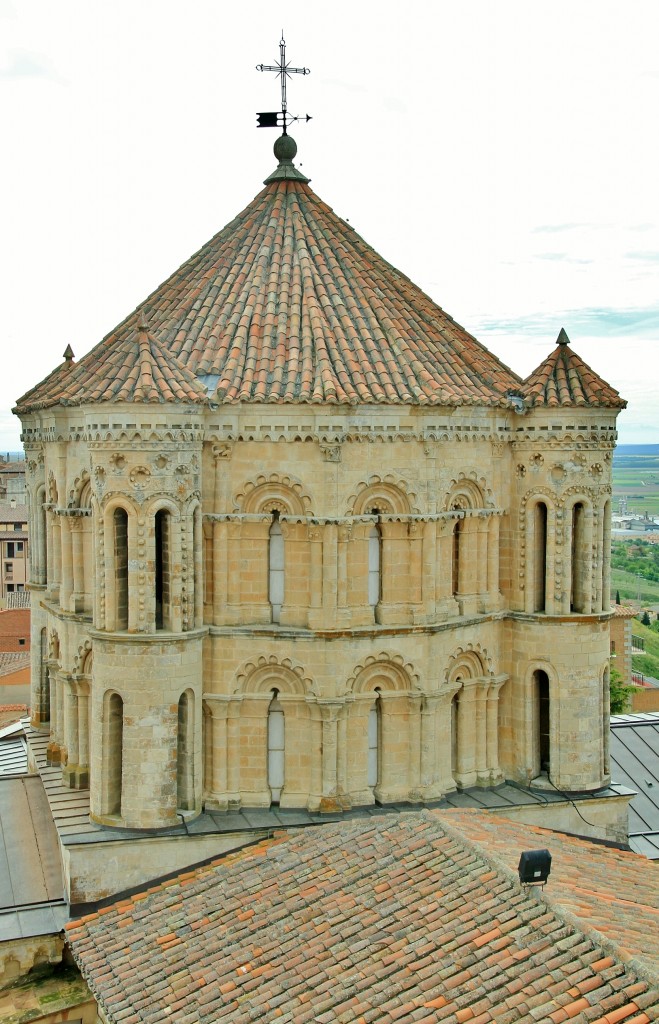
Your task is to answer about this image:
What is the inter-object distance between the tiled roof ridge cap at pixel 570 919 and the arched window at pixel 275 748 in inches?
167

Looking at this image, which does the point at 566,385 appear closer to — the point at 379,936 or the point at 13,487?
the point at 379,936

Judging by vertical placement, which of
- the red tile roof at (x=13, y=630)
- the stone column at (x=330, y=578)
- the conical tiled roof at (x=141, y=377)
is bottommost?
the red tile roof at (x=13, y=630)

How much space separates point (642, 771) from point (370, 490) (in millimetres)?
12124

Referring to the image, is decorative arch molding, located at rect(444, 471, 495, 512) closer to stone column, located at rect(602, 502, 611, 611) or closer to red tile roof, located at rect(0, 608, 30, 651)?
stone column, located at rect(602, 502, 611, 611)

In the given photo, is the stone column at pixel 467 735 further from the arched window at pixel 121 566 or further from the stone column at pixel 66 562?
the stone column at pixel 66 562

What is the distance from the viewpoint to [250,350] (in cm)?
2167

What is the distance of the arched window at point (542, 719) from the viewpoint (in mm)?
23922

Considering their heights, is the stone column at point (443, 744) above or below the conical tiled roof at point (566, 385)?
below

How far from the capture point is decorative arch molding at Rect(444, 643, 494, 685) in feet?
74.5

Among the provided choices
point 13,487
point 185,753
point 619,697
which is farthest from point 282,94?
point 13,487

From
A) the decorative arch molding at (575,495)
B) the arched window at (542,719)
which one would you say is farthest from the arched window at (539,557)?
the arched window at (542,719)

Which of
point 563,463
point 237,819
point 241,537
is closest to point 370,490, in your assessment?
point 241,537

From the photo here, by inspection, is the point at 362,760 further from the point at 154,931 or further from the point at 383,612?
the point at 154,931

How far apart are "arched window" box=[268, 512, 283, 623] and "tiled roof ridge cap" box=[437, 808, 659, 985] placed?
5573 mm
